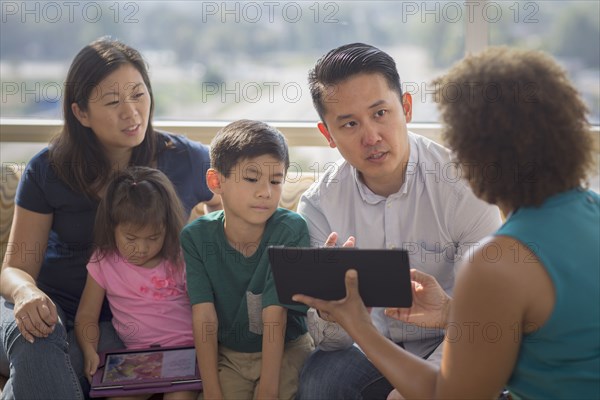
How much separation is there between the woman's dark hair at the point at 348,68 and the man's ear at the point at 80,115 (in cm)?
79

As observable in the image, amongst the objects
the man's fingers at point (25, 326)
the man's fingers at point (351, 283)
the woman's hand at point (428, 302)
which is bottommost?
the man's fingers at point (25, 326)

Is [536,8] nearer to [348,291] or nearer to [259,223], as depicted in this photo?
[259,223]

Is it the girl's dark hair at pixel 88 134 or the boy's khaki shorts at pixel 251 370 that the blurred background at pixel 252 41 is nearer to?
the girl's dark hair at pixel 88 134

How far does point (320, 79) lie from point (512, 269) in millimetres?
1004

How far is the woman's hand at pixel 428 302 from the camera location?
192 cm

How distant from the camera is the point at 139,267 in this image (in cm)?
239

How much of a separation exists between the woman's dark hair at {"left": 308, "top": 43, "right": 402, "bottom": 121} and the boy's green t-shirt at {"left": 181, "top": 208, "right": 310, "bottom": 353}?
14.5 inches

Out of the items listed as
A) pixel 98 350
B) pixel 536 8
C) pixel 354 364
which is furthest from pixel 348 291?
pixel 536 8

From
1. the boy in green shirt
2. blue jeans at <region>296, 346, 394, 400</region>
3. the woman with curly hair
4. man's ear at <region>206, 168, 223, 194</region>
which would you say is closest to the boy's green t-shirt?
the boy in green shirt

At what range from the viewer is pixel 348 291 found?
68.7 inches

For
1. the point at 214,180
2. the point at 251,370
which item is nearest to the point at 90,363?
the point at 251,370

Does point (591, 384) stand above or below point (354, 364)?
above

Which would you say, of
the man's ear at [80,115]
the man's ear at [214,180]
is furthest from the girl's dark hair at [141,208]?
the man's ear at [80,115]

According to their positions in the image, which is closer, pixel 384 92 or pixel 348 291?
pixel 348 291
